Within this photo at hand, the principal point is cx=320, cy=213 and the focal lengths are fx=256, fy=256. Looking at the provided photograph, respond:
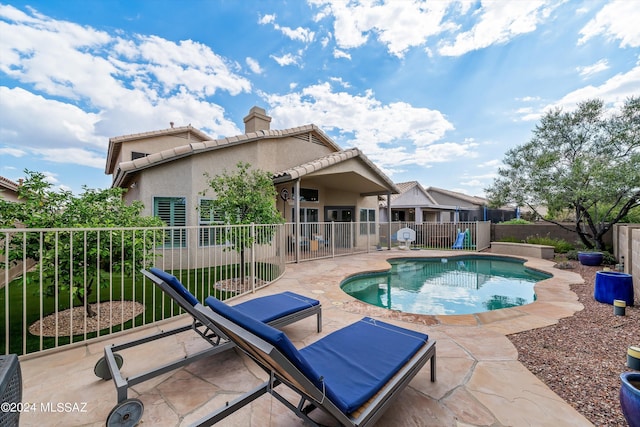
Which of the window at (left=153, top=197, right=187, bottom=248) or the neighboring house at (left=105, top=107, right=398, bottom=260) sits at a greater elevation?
the neighboring house at (left=105, top=107, right=398, bottom=260)

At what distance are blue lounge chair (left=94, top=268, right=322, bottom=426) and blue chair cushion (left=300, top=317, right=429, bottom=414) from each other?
776mm

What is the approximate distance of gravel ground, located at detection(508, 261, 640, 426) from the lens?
239cm

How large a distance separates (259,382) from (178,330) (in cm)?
132

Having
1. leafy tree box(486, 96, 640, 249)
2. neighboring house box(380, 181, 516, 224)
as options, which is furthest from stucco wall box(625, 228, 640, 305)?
neighboring house box(380, 181, 516, 224)

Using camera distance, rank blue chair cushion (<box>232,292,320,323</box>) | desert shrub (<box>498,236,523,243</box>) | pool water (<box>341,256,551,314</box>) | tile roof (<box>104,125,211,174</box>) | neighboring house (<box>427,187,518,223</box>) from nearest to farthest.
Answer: blue chair cushion (<box>232,292,320,323</box>)
pool water (<box>341,256,551,314</box>)
tile roof (<box>104,125,211,174</box>)
desert shrub (<box>498,236,523,243</box>)
neighboring house (<box>427,187,518,223</box>)

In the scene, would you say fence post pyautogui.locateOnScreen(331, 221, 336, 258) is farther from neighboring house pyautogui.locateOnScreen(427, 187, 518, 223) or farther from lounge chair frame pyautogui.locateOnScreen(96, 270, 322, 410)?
neighboring house pyautogui.locateOnScreen(427, 187, 518, 223)

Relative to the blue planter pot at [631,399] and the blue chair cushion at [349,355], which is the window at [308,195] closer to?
the blue chair cushion at [349,355]

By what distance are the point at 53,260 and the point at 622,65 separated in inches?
661

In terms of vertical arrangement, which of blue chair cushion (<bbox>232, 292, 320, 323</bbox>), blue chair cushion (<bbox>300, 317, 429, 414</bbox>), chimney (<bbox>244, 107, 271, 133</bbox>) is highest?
chimney (<bbox>244, 107, 271, 133</bbox>)

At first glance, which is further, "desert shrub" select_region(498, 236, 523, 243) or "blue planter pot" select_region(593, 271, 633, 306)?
"desert shrub" select_region(498, 236, 523, 243)

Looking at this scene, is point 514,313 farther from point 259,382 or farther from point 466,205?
point 466,205

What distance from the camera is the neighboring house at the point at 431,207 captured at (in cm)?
2273

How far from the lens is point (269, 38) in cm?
1153

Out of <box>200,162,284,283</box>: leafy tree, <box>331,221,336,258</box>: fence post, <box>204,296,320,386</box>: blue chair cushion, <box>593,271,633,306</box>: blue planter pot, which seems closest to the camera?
<box>204,296,320,386</box>: blue chair cushion
